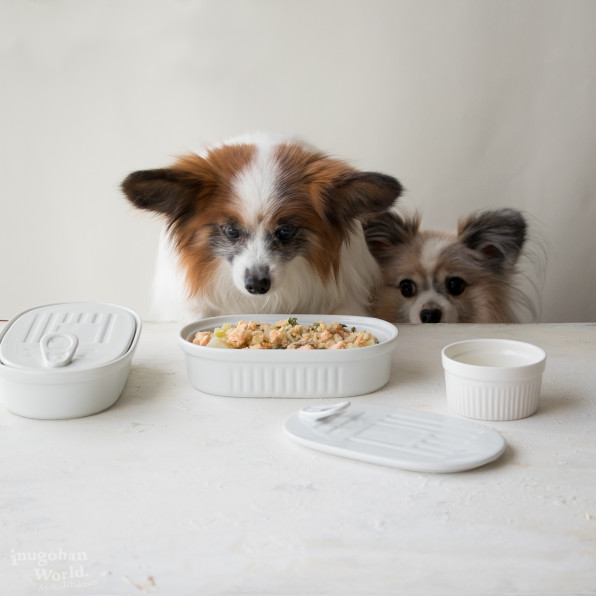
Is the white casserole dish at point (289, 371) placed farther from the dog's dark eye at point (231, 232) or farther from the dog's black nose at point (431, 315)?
the dog's black nose at point (431, 315)

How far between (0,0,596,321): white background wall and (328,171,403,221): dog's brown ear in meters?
0.52

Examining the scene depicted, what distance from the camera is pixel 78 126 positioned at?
2.30 metres

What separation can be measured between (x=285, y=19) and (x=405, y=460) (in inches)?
64.8

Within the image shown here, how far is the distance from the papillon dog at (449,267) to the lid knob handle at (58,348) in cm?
114

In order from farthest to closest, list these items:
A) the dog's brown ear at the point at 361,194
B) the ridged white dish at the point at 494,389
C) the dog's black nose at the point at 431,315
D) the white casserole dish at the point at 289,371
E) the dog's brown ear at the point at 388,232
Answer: the dog's brown ear at the point at 388,232 < the dog's black nose at the point at 431,315 < the dog's brown ear at the point at 361,194 < the white casserole dish at the point at 289,371 < the ridged white dish at the point at 494,389

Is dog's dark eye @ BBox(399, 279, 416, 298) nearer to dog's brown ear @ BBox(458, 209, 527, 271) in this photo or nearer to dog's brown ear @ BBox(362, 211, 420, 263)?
dog's brown ear @ BBox(362, 211, 420, 263)

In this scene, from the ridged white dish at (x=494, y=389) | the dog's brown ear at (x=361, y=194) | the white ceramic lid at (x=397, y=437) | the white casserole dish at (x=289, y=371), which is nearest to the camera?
the white ceramic lid at (x=397, y=437)

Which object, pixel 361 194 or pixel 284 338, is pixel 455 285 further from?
pixel 284 338

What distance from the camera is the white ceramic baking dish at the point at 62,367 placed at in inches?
47.6

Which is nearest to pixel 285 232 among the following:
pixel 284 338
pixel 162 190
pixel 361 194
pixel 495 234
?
pixel 361 194

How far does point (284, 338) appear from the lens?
1.39 meters

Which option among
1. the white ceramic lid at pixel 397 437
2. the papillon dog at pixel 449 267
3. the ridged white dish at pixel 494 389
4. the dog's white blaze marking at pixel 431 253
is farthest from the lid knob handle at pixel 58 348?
the dog's white blaze marking at pixel 431 253

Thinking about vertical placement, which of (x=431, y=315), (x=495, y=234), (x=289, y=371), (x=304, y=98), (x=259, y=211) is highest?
(x=304, y=98)

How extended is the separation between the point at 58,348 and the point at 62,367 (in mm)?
75
